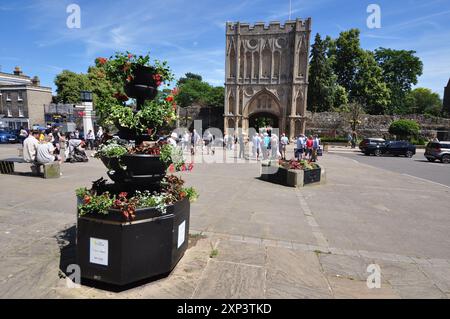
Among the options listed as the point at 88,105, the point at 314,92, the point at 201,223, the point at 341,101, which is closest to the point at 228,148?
the point at 88,105

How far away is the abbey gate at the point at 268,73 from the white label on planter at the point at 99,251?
122 feet

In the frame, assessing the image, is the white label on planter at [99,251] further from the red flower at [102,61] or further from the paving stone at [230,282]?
the red flower at [102,61]

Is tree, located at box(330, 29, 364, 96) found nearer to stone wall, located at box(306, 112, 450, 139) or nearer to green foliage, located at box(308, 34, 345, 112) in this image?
green foliage, located at box(308, 34, 345, 112)

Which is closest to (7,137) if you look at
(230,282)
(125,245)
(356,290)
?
(125,245)

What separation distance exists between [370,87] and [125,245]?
188 feet

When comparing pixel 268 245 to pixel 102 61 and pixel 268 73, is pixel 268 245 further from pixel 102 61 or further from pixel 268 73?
pixel 268 73

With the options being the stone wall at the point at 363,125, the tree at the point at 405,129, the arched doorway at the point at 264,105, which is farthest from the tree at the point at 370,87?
the arched doorway at the point at 264,105

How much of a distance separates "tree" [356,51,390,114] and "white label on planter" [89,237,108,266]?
55875 millimetres

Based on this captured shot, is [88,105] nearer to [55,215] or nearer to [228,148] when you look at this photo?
[228,148]

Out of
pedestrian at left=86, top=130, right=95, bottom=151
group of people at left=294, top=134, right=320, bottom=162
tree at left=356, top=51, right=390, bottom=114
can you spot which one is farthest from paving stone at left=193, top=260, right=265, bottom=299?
tree at left=356, top=51, right=390, bottom=114

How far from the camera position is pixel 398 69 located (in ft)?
197

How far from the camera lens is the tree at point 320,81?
4616cm
